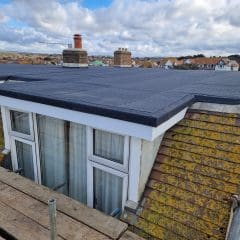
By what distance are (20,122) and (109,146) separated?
179 cm

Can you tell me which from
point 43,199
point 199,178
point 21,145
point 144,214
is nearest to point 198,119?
point 199,178

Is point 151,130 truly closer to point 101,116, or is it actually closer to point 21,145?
point 101,116

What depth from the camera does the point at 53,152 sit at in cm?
379

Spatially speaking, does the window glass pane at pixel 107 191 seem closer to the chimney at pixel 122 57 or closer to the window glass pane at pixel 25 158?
the window glass pane at pixel 25 158

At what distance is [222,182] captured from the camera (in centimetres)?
268

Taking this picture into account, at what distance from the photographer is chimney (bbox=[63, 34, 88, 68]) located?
9.91m

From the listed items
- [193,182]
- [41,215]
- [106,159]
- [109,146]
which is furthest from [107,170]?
[193,182]

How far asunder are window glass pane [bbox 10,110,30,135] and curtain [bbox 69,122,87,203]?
880mm

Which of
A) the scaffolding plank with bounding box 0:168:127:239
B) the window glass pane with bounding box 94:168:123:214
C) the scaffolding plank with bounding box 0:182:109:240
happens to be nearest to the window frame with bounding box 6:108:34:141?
the scaffolding plank with bounding box 0:168:127:239

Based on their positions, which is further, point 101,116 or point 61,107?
point 61,107

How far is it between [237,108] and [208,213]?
1412 mm

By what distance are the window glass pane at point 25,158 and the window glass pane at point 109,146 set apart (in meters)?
1.46

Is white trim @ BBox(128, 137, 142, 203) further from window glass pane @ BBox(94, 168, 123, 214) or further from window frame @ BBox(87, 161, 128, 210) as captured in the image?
window glass pane @ BBox(94, 168, 123, 214)

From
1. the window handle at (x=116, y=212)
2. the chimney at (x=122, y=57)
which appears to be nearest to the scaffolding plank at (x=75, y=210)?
the window handle at (x=116, y=212)
